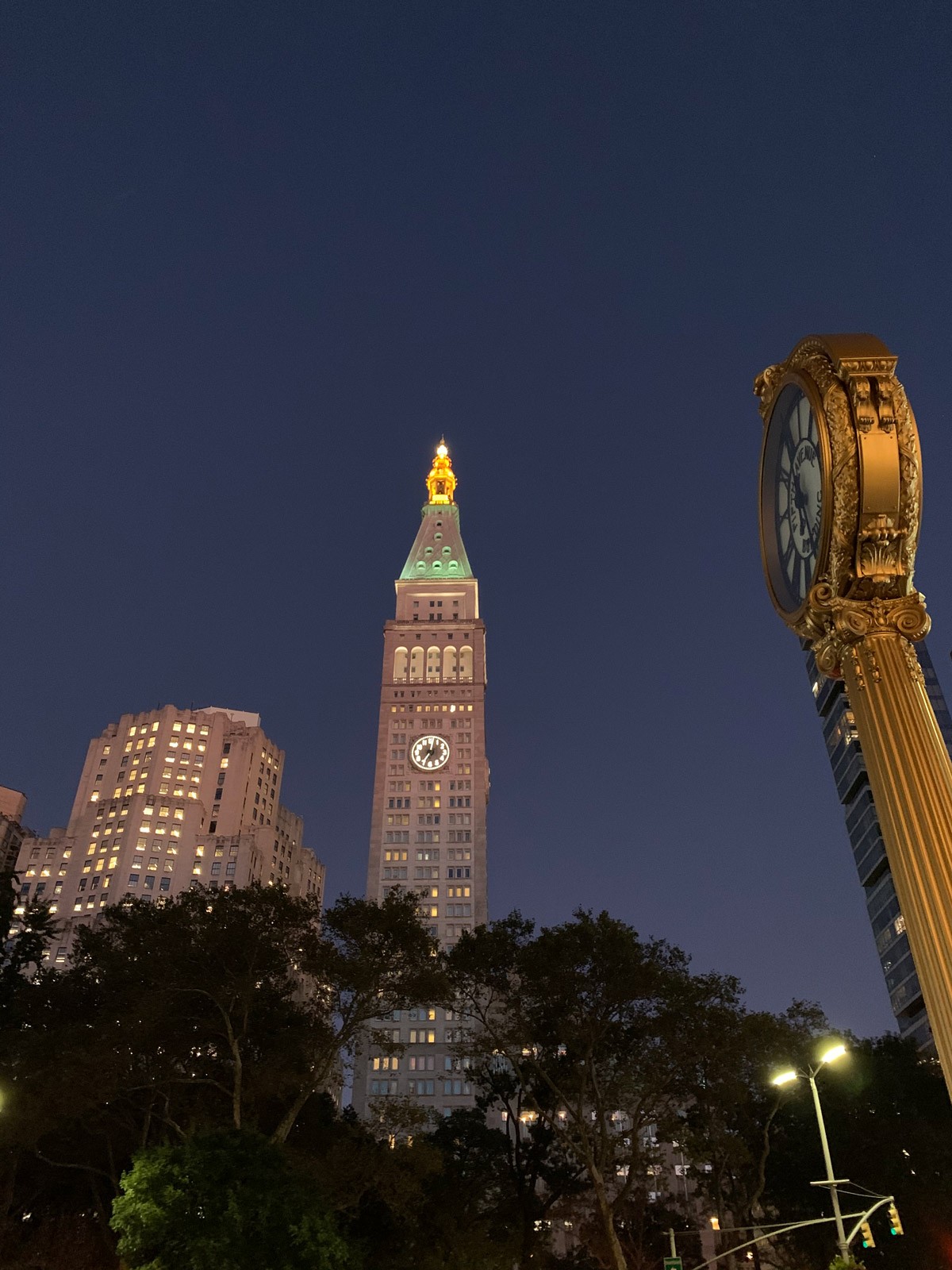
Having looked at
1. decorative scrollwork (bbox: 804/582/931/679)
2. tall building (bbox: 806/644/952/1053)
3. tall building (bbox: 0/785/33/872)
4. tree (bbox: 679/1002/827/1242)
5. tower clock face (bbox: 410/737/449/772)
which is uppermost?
tower clock face (bbox: 410/737/449/772)

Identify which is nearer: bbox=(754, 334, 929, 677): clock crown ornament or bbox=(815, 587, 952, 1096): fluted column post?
bbox=(815, 587, 952, 1096): fluted column post

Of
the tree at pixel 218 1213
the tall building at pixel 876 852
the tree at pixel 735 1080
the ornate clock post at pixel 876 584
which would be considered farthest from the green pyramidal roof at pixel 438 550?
the ornate clock post at pixel 876 584

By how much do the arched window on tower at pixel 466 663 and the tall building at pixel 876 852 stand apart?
191ft

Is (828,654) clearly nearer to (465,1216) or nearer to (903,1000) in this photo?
(465,1216)

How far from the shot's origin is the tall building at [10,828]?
13988cm

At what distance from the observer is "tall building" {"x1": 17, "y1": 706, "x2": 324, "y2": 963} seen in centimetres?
13662

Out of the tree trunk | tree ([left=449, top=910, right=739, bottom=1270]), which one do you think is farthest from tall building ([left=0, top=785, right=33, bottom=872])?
the tree trunk

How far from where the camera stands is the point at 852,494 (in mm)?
10016

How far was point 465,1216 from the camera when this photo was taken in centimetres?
4438

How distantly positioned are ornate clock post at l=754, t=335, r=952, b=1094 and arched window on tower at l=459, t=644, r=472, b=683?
138m

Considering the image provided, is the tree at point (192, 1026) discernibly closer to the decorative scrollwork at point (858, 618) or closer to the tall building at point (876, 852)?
the decorative scrollwork at point (858, 618)

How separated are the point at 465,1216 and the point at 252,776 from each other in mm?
117499

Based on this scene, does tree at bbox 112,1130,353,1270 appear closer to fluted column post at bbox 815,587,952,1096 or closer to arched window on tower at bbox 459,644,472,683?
fluted column post at bbox 815,587,952,1096

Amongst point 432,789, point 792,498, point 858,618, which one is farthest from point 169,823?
point 858,618
